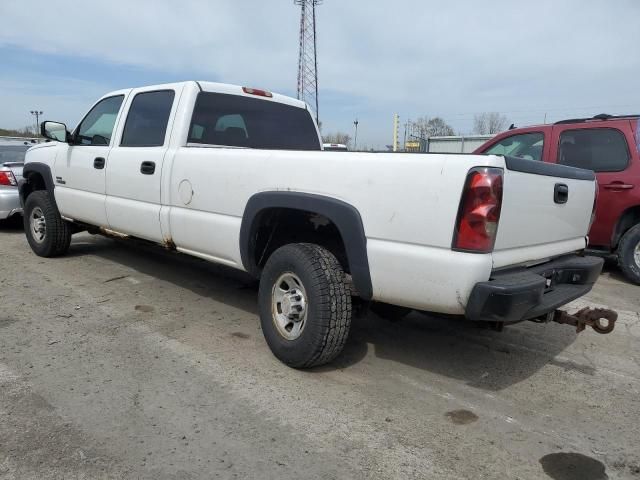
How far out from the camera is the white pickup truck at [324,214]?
2.64 m

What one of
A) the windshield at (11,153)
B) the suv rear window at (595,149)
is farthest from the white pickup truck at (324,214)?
the windshield at (11,153)

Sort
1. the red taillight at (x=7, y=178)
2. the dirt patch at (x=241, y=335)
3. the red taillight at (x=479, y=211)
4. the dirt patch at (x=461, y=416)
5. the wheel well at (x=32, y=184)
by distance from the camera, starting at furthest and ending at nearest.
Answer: the red taillight at (x=7, y=178) < the wheel well at (x=32, y=184) < the dirt patch at (x=241, y=335) < the dirt patch at (x=461, y=416) < the red taillight at (x=479, y=211)

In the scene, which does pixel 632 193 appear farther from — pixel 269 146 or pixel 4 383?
pixel 4 383

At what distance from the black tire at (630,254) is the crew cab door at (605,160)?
16 centimetres

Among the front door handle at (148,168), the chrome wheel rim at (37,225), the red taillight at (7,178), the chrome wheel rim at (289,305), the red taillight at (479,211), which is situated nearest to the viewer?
the red taillight at (479,211)

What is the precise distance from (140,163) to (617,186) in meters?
5.02

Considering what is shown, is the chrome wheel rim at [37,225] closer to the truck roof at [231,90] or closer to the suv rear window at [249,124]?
the truck roof at [231,90]

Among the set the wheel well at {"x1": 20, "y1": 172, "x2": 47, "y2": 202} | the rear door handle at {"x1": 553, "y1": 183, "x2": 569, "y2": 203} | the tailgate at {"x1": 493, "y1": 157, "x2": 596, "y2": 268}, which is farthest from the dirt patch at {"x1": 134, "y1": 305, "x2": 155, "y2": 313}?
the rear door handle at {"x1": 553, "y1": 183, "x2": 569, "y2": 203}

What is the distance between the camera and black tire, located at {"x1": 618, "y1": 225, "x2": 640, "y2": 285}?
571 centimetres

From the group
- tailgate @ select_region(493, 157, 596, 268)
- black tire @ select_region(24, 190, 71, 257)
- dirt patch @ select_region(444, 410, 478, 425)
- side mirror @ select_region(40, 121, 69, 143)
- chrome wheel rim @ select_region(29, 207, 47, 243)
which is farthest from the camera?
chrome wheel rim @ select_region(29, 207, 47, 243)

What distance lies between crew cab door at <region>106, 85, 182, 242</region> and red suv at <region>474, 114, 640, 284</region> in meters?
4.42

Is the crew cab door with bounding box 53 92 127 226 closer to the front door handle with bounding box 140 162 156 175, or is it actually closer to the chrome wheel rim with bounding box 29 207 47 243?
the chrome wheel rim with bounding box 29 207 47 243

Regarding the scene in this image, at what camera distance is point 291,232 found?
3.88m

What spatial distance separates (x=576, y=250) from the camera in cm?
365
